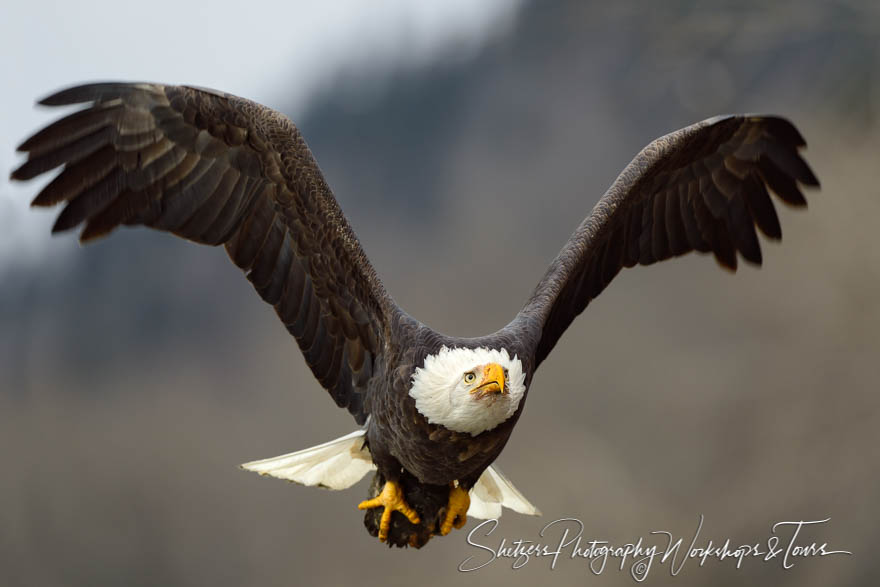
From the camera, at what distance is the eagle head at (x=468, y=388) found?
3297mm

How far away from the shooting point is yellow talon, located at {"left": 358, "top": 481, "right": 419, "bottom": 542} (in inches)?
151

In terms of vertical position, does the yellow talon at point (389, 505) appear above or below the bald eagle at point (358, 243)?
below

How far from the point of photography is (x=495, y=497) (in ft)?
14.7

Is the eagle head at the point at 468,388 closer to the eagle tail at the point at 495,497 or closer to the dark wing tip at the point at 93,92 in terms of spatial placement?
the eagle tail at the point at 495,497

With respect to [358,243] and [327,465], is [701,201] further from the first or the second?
[327,465]

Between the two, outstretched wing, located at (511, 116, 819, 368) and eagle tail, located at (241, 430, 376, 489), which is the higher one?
outstretched wing, located at (511, 116, 819, 368)

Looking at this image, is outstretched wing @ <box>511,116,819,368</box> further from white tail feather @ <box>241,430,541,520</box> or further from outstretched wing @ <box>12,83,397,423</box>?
Result: outstretched wing @ <box>12,83,397,423</box>

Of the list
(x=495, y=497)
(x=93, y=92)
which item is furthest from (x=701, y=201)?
(x=93, y=92)

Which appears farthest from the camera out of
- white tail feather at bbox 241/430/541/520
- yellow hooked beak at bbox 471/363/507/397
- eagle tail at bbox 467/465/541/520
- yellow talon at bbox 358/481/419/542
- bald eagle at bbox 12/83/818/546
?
eagle tail at bbox 467/465/541/520

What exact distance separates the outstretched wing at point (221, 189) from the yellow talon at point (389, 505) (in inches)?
20.4

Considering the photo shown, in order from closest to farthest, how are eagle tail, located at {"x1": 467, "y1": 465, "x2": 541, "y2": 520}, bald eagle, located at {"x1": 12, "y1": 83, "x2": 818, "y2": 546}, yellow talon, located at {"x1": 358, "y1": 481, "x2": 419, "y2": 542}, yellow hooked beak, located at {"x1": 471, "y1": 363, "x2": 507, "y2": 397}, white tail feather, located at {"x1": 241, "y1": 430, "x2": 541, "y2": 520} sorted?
yellow hooked beak, located at {"x1": 471, "y1": 363, "x2": 507, "y2": 397}, bald eagle, located at {"x1": 12, "y1": 83, "x2": 818, "y2": 546}, yellow talon, located at {"x1": 358, "y1": 481, "x2": 419, "y2": 542}, white tail feather, located at {"x1": 241, "y1": 430, "x2": 541, "y2": 520}, eagle tail, located at {"x1": 467, "y1": 465, "x2": 541, "y2": 520}

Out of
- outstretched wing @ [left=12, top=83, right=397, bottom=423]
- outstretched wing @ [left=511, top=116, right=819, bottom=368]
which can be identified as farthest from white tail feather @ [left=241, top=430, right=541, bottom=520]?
outstretched wing @ [left=511, top=116, right=819, bottom=368]

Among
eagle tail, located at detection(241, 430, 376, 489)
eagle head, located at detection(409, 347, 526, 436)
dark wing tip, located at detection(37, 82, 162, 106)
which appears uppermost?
dark wing tip, located at detection(37, 82, 162, 106)

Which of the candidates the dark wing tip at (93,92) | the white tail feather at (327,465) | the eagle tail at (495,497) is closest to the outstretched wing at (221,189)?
the dark wing tip at (93,92)
